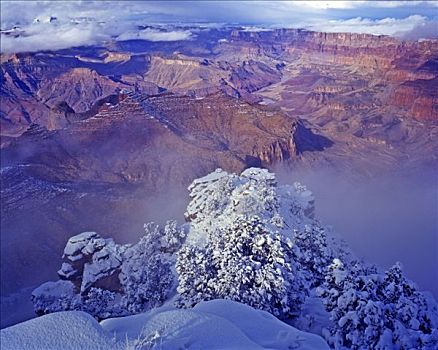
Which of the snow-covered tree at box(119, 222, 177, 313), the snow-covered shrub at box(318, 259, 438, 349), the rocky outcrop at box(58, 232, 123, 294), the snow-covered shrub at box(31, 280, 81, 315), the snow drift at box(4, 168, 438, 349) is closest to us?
the snow drift at box(4, 168, 438, 349)

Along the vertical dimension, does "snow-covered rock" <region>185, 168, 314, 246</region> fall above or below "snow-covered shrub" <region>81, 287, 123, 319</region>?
above

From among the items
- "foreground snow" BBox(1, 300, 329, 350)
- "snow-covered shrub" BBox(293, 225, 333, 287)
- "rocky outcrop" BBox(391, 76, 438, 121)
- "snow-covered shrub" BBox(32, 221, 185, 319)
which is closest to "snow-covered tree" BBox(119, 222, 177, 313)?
"snow-covered shrub" BBox(32, 221, 185, 319)

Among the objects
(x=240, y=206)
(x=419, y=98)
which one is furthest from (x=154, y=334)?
(x=419, y=98)

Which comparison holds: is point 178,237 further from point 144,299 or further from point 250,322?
point 250,322

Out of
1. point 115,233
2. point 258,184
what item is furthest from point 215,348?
point 115,233

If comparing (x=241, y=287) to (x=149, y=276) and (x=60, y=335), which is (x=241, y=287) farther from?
(x=149, y=276)

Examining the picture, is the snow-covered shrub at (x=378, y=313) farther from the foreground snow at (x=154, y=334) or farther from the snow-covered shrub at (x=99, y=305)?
the snow-covered shrub at (x=99, y=305)

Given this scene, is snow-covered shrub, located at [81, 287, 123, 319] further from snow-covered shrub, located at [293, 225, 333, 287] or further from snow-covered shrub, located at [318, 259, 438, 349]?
snow-covered shrub, located at [318, 259, 438, 349]
